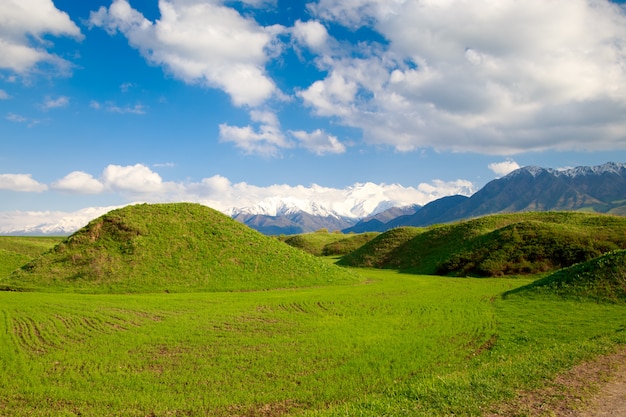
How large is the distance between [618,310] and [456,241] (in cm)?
5076

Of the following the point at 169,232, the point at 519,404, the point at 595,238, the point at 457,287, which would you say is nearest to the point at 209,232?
the point at 169,232

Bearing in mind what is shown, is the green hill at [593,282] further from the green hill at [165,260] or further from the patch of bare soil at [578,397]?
the green hill at [165,260]

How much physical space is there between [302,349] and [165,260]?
36.0 m

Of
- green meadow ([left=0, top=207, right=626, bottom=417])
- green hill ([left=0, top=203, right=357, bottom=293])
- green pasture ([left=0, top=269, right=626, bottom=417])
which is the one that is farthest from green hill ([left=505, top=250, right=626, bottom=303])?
green hill ([left=0, top=203, right=357, bottom=293])

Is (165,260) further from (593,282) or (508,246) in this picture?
(508,246)

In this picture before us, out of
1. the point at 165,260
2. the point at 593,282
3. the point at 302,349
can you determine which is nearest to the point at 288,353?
the point at 302,349

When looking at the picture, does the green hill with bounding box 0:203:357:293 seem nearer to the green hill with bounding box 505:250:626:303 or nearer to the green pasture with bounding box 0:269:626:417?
the green pasture with bounding box 0:269:626:417

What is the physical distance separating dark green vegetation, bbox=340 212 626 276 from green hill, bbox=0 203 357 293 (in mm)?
23725

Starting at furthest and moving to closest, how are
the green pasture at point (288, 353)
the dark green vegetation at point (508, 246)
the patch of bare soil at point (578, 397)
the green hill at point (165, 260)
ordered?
1. the dark green vegetation at point (508, 246)
2. the green hill at point (165, 260)
3. the green pasture at point (288, 353)
4. the patch of bare soil at point (578, 397)

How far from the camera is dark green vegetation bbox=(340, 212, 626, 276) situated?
5981 cm

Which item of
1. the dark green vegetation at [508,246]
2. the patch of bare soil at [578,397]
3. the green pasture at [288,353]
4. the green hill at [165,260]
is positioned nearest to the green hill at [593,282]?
the green pasture at [288,353]

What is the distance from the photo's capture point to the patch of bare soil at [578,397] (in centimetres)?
1177

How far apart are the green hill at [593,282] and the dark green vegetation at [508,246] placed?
78.2ft

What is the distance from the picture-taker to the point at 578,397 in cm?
1285
